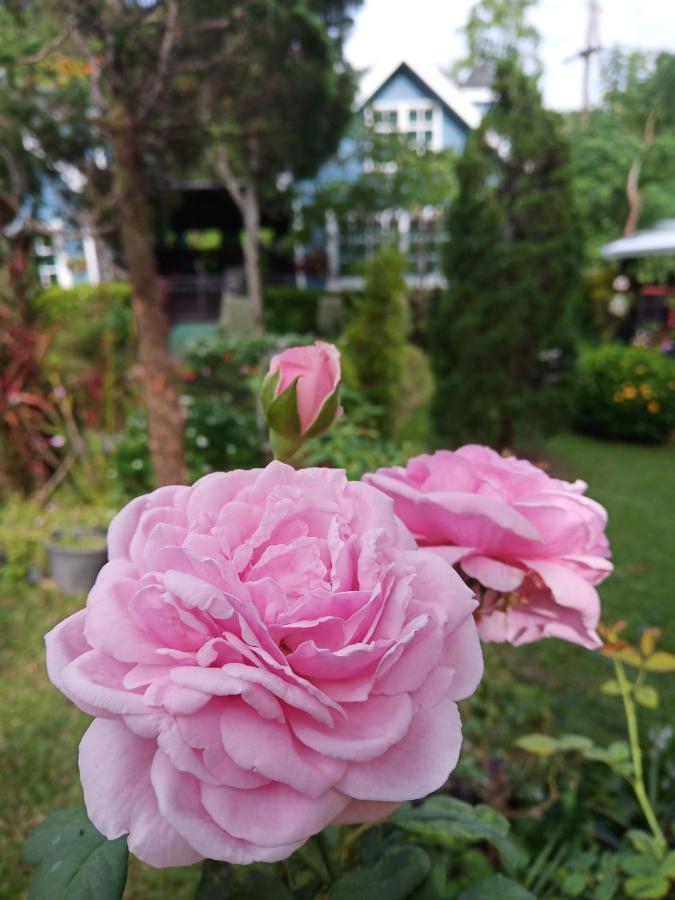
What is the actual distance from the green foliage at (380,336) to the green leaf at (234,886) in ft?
16.2

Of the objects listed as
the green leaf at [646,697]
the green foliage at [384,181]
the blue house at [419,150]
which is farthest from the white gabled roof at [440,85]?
the green leaf at [646,697]

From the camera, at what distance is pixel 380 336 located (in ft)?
19.0

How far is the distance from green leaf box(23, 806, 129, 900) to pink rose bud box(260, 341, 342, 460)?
41 cm

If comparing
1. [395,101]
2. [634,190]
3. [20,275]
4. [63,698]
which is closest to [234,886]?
[63,698]

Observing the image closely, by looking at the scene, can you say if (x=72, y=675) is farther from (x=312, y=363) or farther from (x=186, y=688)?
(x=312, y=363)

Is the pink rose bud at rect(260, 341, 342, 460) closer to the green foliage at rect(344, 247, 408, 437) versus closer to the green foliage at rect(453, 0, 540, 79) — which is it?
the green foliage at rect(344, 247, 408, 437)

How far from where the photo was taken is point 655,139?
16.6 m

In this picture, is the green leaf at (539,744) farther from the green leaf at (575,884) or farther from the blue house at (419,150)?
the blue house at (419,150)

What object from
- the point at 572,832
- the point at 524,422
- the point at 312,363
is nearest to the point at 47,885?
the point at 312,363

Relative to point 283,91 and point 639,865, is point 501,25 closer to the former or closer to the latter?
point 283,91

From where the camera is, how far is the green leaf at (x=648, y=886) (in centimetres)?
108

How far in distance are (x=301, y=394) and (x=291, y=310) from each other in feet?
43.5

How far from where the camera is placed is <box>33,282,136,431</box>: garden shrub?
196 inches

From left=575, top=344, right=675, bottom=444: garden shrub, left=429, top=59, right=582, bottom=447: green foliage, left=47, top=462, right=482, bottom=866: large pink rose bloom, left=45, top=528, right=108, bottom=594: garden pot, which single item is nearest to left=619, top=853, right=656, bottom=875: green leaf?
left=47, top=462, right=482, bottom=866: large pink rose bloom
